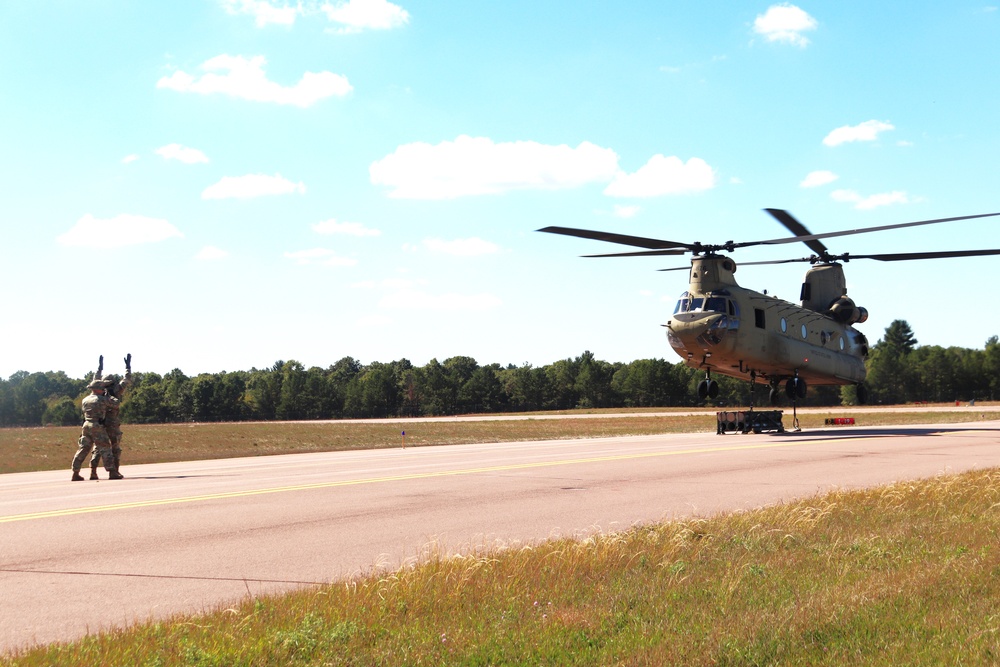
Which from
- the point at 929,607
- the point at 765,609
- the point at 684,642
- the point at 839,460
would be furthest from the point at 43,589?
the point at 839,460

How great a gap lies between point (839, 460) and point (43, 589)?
18.1m

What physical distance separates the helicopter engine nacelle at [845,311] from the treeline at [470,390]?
103m

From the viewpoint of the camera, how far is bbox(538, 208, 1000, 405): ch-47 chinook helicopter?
101ft

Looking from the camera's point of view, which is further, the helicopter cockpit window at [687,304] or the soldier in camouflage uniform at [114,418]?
the helicopter cockpit window at [687,304]

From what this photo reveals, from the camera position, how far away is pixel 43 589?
25.2 feet

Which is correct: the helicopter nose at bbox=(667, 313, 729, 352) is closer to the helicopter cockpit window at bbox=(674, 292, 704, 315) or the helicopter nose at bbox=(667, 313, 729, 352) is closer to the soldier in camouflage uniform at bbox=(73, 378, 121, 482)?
the helicopter cockpit window at bbox=(674, 292, 704, 315)

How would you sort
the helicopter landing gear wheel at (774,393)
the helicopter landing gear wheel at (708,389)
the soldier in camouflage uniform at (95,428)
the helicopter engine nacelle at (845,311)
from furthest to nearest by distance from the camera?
the helicopter engine nacelle at (845,311)
the helicopter landing gear wheel at (774,393)
the helicopter landing gear wheel at (708,389)
the soldier in camouflage uniform at (95,428)

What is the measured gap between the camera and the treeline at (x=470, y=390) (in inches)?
5669

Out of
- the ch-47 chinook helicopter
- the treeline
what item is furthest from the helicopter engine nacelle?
the treeline

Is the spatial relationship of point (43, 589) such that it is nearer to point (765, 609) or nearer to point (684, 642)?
point (684, 642)

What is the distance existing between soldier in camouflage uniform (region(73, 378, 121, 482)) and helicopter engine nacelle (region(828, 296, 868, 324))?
29.1m

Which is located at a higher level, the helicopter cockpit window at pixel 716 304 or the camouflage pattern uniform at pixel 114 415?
the helicopter cockpit window at pixel 716 304

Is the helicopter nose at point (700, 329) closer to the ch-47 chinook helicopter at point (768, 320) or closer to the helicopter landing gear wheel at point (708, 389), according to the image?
the ch-47 chinook helicopter at point (768, 320)

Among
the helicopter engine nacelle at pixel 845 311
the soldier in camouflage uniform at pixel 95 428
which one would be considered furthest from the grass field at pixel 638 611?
the helicopter engine nacelle at pixel 845 311
